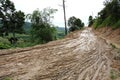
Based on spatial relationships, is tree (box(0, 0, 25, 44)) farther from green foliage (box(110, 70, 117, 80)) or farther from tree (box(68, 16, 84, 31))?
green foliage (box(110, 70, 117, 80))

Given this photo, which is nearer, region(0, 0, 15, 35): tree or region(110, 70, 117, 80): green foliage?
region(110, 70, 117, 80): green foliage

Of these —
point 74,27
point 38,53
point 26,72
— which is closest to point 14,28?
point 74,27

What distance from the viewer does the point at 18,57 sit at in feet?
35.3

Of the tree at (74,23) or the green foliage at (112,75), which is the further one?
the tree at (74,23)

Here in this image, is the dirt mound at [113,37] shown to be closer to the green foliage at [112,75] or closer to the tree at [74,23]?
the green foliage at [112,75]

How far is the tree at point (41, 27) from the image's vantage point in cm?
3362

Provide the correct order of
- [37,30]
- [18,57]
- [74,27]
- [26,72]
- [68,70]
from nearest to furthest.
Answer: [26,72]
[68,70]
[18,57]
[37,30]
[74,27]

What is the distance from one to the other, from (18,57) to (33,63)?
1133 mm

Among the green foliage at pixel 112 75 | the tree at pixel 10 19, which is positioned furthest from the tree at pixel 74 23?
the green foliage at pixel 112 75

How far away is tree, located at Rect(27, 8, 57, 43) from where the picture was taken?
110 feet

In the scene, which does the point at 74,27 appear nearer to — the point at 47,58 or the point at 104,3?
the point at 104,3

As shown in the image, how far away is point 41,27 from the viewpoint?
35.9 m

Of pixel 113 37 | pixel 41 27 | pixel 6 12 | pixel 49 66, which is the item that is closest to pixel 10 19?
pixel 6 12

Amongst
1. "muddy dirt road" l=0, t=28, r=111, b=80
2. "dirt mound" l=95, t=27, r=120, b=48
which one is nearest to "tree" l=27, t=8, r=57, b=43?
"dirt mound" l=95, t=27, r=120, b=48
